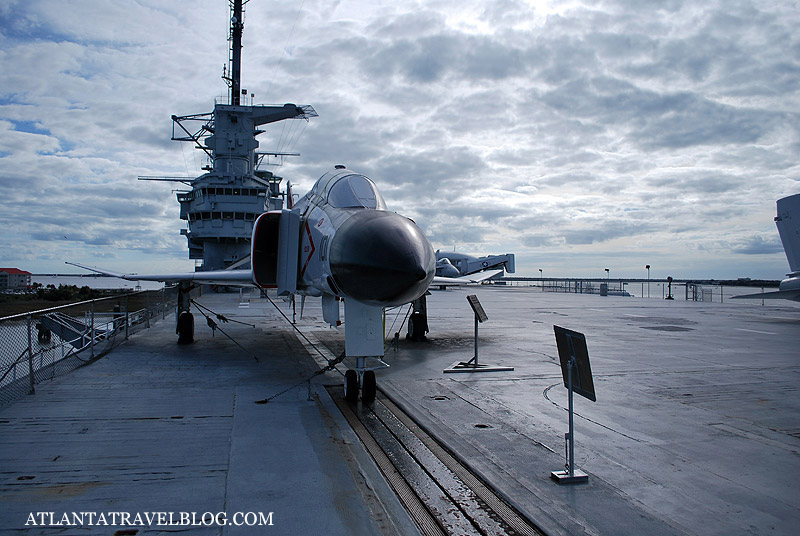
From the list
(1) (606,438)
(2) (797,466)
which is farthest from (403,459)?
(2) (797,466)

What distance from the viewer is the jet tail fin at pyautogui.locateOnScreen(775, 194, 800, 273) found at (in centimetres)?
1803

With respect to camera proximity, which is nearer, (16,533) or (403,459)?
(16,533)

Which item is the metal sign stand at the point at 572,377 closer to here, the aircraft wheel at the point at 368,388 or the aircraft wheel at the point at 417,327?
the aircraft wheel at the point at 368,388

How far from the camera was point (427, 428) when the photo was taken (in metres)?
5.80

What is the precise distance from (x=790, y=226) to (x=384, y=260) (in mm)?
19503

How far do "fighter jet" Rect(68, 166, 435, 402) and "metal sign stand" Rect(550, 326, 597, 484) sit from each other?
171cm

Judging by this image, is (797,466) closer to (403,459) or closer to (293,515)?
(403,459)

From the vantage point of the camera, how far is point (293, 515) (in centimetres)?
365

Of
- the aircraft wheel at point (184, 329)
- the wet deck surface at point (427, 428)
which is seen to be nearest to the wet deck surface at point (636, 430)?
the wet deck surface at point (427, 428)

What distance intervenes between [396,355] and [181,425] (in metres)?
6.10

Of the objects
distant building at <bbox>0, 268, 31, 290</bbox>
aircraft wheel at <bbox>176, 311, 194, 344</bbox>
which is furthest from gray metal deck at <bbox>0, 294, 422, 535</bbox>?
distant building at <bbox>0, 268, 31, 290</bbox>

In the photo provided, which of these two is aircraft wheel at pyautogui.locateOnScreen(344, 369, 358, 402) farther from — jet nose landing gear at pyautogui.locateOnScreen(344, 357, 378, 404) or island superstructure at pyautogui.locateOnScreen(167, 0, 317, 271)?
island superstructure at pyautogui.locateOnScreen(167, 0, 317, 271)

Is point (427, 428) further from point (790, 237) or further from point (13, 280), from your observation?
point (13, 280)

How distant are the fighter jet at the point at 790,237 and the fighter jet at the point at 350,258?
16.5 metres
